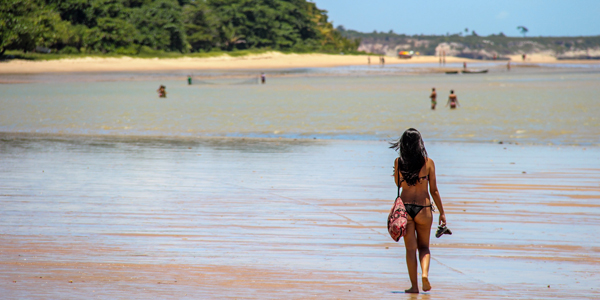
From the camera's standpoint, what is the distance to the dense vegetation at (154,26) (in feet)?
253

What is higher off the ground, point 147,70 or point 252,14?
point 252,14

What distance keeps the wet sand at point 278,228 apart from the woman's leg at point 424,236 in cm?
26

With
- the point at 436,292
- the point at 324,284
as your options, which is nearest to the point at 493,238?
the point at 436,292

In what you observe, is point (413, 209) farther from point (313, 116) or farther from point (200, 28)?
point (200, 28)

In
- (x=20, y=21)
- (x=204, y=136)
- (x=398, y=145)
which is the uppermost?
(x=20, y=21)

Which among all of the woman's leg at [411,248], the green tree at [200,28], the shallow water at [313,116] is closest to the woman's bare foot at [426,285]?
the woman's leg at [411,248]

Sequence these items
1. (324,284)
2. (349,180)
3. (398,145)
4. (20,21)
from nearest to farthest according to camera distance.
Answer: (398,145) < (324,284) < (349,180) < (20,21)

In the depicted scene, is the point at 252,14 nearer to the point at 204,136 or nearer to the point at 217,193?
the point at 204,136

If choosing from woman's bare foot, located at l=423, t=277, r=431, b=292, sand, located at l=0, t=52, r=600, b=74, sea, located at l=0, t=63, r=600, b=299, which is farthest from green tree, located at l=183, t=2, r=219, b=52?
woman's bare foot, located at l=423, t=277, r=431, b=292

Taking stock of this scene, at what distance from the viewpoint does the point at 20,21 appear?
243 ft

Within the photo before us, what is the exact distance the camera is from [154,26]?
100 m

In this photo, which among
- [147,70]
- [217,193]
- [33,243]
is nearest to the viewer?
[33,243]

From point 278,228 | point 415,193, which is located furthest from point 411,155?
point 278,228

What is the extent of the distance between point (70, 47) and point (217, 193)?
78649mm
